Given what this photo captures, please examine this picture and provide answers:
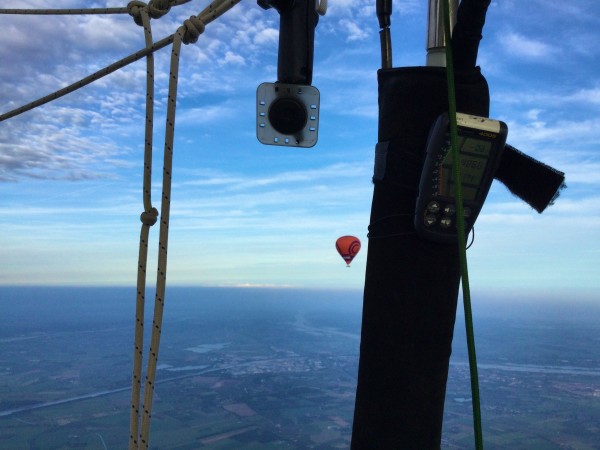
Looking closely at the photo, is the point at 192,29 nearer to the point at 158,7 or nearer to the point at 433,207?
the point at 158,7

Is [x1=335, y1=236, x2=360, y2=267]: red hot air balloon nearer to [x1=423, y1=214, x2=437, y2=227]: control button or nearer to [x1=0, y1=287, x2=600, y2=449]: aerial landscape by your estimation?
[x1=423, y1=214, x2=437, y2=227]: control button

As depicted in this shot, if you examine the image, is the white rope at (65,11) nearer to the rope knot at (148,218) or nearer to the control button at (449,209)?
the rope knot at (148,218)

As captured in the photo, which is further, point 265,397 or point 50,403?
point 265,397

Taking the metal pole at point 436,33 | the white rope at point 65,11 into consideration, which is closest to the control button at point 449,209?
the metal pole at point 436,33

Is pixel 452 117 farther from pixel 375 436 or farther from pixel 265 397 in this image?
pixel 265 397

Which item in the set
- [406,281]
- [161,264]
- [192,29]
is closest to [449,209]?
[406,281]

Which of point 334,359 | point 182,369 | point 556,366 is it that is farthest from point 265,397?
point 556,366
